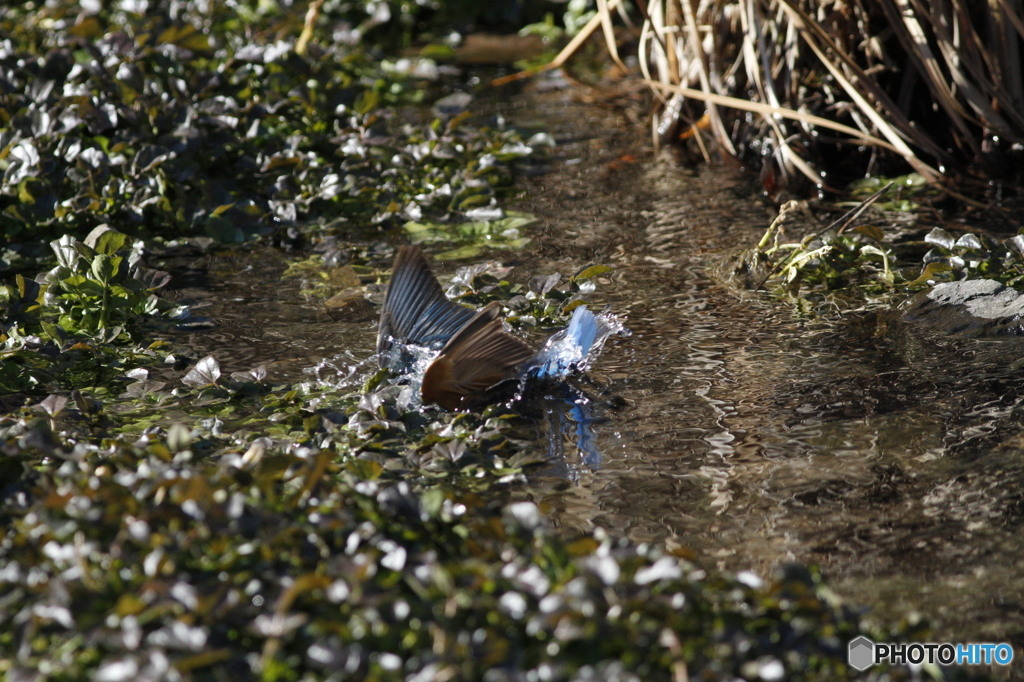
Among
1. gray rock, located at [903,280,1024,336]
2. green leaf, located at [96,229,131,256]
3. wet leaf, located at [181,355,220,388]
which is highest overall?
green leaf, located at [96,229,131,256]

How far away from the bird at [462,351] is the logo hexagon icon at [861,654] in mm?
1144

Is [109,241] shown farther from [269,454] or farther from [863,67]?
[863,67]

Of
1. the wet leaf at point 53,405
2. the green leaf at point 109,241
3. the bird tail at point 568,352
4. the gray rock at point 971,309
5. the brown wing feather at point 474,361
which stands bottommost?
the gray rock at point 971,309

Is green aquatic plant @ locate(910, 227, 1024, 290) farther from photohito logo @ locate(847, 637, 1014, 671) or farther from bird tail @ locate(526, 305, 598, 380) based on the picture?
photohito logo @ locate(847, 637, 1014, 671)

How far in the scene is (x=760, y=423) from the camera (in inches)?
96.8

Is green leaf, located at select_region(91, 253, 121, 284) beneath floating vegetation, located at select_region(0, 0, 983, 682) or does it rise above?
above

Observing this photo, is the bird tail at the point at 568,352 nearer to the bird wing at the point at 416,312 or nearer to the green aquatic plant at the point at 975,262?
the bird wing at the point at 416,312

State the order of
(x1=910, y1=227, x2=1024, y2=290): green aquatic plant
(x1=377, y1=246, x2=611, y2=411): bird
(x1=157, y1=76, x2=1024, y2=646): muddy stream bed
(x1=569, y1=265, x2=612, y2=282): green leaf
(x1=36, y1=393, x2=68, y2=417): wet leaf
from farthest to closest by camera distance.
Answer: (x1=569, y1=265, x2=612, y2=282): green leaf, (x1=910, y1=227, x2=1024, y2=290): green aquatic plant, (x1=377, y1=246, x2=611, y2=411): bird, (x1=36, y1=393, x2=68, y2=417): wet leaf, (x1=157, y1=76, x2=1024, y2=646): muddy stream bed

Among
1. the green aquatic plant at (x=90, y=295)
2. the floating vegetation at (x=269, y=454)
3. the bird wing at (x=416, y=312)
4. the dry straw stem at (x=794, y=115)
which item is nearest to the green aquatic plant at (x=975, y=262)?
the dry straw stem at (x=794, y=115)

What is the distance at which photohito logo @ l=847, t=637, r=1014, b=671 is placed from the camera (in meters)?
1.58

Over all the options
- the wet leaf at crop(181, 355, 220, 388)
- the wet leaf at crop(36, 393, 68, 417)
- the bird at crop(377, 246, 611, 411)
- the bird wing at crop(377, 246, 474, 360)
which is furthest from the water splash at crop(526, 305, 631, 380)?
the wet leaf at crop(36, 393, 68, 417)

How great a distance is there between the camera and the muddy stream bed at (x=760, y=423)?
1.98m

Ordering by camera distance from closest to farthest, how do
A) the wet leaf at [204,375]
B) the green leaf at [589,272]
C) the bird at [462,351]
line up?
the bird at [462,351] < the wet leaf at [204,375] < the green leaf at [589,272]

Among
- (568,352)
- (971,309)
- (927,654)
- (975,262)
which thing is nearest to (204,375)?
(568,352)
